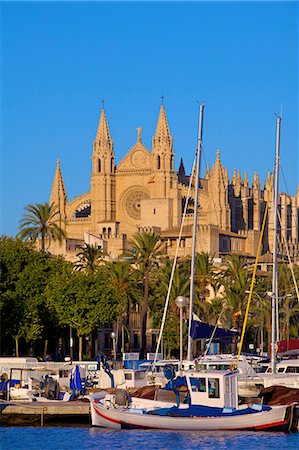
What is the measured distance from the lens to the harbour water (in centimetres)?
4012

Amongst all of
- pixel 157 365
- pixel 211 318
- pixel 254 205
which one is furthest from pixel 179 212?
pixel 157 365

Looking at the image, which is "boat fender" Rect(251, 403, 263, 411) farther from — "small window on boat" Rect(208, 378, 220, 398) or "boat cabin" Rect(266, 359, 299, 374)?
"boat cabin" Rect(266, 359, 299, 374)

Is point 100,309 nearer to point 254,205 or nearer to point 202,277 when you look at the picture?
point 202,277

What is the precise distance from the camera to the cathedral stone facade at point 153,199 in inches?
6388

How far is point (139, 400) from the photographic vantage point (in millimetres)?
43844

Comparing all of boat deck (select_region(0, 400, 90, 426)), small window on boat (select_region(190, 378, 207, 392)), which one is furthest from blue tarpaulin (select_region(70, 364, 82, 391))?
small window on boat (select_region(190, 378, 207, 392))

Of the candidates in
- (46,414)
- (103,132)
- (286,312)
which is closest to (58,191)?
(103,132)

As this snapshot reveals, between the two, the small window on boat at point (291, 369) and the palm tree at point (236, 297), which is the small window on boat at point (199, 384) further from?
the palm tree at point (236, 297)

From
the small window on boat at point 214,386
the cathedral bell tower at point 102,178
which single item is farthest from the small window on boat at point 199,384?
the cathedral bell tower at point 102,178

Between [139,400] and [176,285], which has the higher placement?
[176,285]

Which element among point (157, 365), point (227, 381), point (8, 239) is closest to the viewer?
point (227, 381)

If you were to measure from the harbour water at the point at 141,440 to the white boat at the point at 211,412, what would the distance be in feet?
0.99

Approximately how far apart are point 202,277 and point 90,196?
9330 cm

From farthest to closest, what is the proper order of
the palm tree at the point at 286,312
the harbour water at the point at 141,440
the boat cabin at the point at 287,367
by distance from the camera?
the palm tree at the point at 286,312, the boat cabin at the point at 287,367, the harbour water at the point at 141,440
